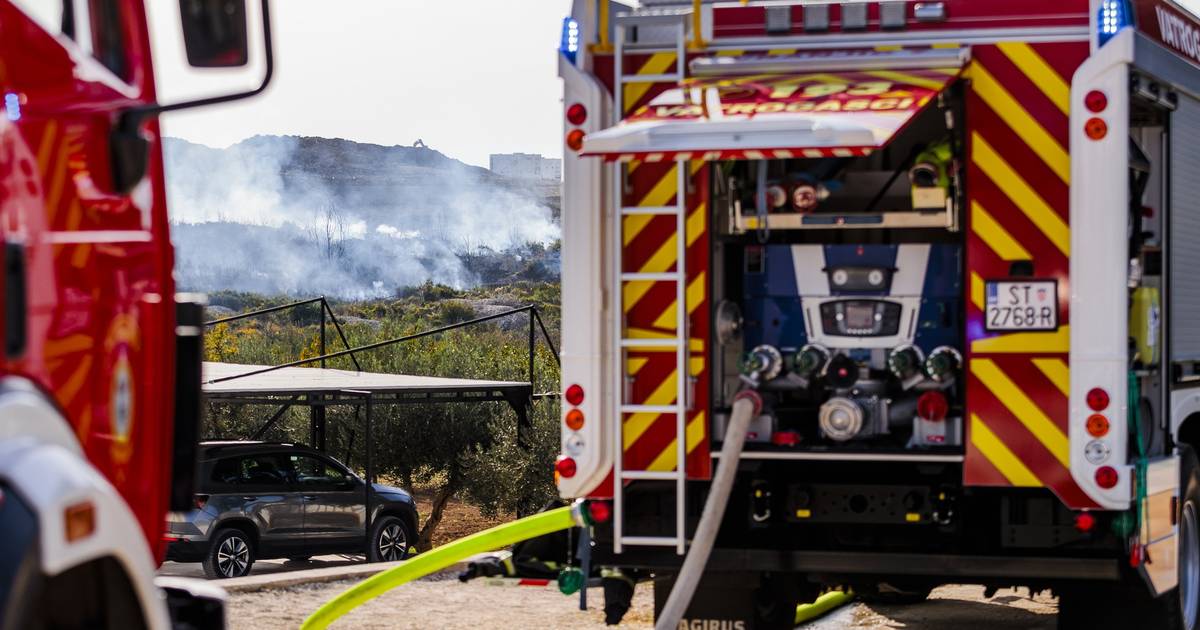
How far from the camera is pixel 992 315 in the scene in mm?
7590

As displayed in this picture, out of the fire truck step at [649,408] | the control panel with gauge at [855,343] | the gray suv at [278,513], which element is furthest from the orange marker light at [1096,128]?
the gray suv at [278,513]

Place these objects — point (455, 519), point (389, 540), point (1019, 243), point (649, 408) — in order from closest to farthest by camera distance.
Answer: point (1019, 243)
point (649, 408)
point (389, 540)
point (455, 519)

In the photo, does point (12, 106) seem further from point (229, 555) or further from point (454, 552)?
point (229, 555)

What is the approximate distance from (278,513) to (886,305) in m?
12.2

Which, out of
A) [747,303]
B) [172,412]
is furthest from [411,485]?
[172,412]

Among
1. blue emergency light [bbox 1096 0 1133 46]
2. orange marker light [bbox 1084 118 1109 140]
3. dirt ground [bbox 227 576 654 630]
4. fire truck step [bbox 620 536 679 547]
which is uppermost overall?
blue emergency light [bbox 1096 0 1133 46]

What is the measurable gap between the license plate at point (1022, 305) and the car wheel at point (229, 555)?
12.1 meters

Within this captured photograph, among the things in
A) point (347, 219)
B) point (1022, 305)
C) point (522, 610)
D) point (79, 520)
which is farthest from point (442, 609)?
point (347, 219)

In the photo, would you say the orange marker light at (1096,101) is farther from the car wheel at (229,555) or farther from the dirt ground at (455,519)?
the dirt ground at (455,519)

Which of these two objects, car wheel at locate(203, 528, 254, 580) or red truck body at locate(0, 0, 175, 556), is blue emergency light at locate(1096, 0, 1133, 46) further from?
car wheel at locate(203, 528, 254, 580)

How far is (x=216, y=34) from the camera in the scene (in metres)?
4.26

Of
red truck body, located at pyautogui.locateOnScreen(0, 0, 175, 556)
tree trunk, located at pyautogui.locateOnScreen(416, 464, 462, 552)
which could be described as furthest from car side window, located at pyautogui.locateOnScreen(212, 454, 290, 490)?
red truck body, located at pyautogui.locateOnScreen(0, 0, 175, 556)

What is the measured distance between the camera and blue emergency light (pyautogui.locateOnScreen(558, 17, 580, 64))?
7.92m

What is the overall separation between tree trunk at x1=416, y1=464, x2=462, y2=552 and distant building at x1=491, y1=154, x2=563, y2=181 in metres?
72.2
